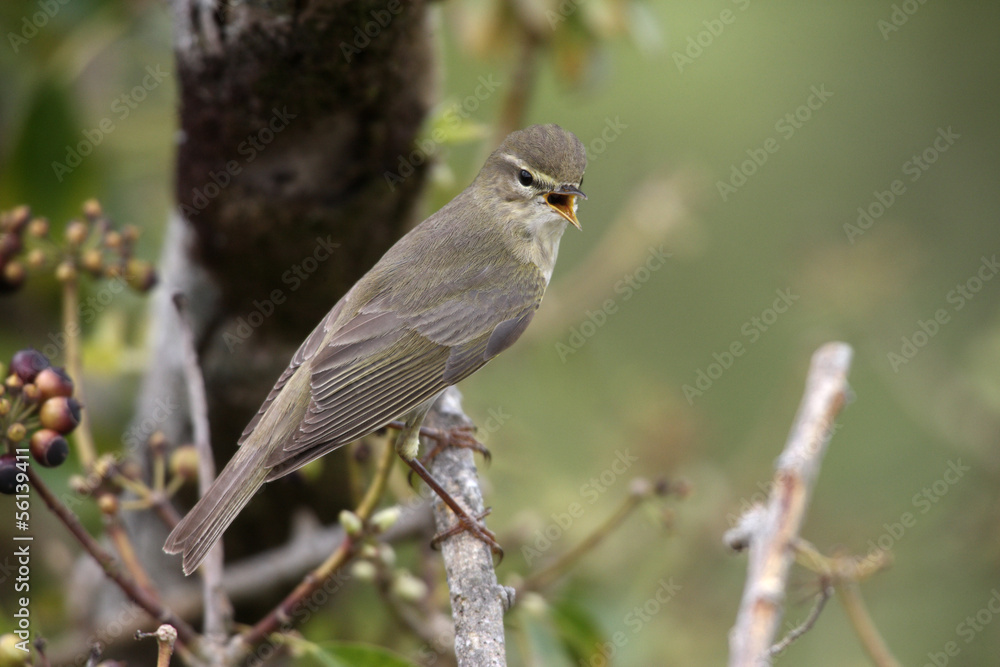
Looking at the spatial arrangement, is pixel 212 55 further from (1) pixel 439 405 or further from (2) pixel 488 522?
(2) pixel 488 522

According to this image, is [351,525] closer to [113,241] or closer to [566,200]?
[113,241]

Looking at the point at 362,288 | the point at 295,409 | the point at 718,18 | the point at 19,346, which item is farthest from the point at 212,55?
the point at 718,18

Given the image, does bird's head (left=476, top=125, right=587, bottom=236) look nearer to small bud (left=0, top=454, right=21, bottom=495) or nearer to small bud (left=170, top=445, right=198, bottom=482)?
small bud (left=170, top=445, right=198, bottom=482)

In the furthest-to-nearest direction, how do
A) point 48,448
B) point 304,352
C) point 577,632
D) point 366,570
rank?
1. point 304,352
2. point 577,632
3. point 366,570
4. point 48,448

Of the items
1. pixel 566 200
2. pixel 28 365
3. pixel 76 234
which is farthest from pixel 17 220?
pixel 566 200

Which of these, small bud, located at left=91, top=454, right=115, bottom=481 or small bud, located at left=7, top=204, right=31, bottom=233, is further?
small bud, located at left=7, top=204, right=31, bottom=233

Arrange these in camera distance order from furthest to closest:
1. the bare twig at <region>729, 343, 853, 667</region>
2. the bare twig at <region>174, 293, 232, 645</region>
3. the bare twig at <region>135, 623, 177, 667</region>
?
the bare twig at <region>174, 293, 232, 645</region> < the bare twig at <region>729, 343, 853, 667</region> < the bare twig at <region>135, 623, 177, 667</region>

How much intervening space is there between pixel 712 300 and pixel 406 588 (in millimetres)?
4645

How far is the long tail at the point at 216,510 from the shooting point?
257 cm

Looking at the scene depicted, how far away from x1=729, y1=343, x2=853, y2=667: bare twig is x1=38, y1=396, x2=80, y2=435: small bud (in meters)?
1.57

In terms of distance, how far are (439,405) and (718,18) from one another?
170 inches

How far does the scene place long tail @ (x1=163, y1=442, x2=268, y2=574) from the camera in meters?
2.57

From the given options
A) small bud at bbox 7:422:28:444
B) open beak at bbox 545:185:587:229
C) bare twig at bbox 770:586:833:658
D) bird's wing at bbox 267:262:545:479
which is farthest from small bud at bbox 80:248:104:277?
bare twig at bbox 770:586:833:658

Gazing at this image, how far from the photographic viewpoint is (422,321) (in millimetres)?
3404
